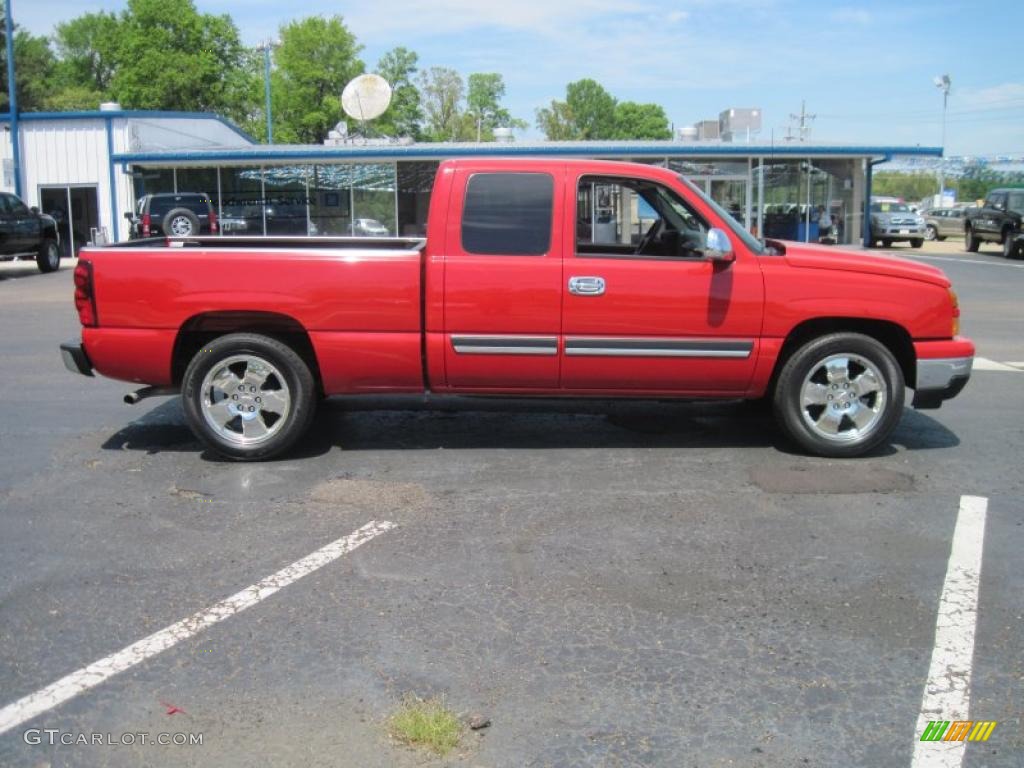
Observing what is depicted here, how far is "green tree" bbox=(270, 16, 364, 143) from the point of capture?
71.9 meters

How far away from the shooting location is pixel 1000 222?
30906 millimetres

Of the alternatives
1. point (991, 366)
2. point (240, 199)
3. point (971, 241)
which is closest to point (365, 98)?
point (240, 199)

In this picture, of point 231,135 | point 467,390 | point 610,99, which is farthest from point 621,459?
point 610,99

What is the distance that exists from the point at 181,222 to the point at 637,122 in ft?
326

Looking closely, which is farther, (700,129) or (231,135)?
(231,135)

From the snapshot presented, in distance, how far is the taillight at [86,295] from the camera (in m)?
6.28

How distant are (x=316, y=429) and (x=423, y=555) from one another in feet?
9.16

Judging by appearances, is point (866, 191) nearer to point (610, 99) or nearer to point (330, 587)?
point (330, 587)

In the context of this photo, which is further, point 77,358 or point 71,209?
point 71,209

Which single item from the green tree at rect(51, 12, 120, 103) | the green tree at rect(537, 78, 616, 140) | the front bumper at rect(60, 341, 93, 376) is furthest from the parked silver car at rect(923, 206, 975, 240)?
the green tree at rect(537, 78, 616, 140)

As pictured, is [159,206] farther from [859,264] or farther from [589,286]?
[859,264]

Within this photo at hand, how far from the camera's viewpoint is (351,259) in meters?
6.21

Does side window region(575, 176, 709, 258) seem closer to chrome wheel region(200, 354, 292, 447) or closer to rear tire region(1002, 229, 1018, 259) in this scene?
chrome wheel region(200, 354, 292, 447)

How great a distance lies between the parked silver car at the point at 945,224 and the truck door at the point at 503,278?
3952cm
